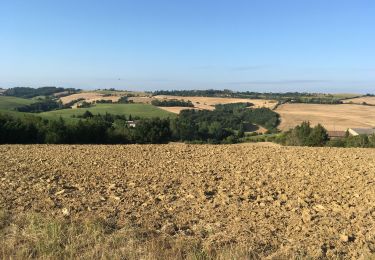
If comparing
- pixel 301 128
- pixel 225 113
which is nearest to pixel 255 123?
pixel 225 113

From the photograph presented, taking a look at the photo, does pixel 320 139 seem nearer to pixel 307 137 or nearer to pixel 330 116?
pixel 307 137

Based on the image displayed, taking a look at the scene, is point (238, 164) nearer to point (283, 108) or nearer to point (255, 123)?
point (255, 123)

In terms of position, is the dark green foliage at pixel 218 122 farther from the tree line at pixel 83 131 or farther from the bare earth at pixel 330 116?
the bare earth at pixel 330 116

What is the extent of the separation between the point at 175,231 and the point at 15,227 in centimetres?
273

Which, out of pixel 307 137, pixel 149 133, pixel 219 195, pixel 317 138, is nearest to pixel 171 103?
pixel 307 137

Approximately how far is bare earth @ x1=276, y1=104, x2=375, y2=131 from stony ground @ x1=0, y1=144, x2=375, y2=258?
5220 centimetres

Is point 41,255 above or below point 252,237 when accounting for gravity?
above

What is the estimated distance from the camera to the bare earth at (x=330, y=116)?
68575 mm

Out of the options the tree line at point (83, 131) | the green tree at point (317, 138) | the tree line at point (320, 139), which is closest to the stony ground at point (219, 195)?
the tree line at point (83, 131)

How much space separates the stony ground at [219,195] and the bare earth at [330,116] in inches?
2055

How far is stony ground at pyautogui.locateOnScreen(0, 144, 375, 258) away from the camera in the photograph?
22.9 feet

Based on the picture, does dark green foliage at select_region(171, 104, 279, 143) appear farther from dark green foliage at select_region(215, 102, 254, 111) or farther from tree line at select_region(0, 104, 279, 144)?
tree line at select_region(0, 104, 279, 144)

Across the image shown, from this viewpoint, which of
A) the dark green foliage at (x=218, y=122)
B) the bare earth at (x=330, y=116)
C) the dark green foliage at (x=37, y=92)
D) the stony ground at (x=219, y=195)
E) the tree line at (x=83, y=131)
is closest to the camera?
the stony ground at (x=219, y=195)

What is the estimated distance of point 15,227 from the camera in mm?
6371
